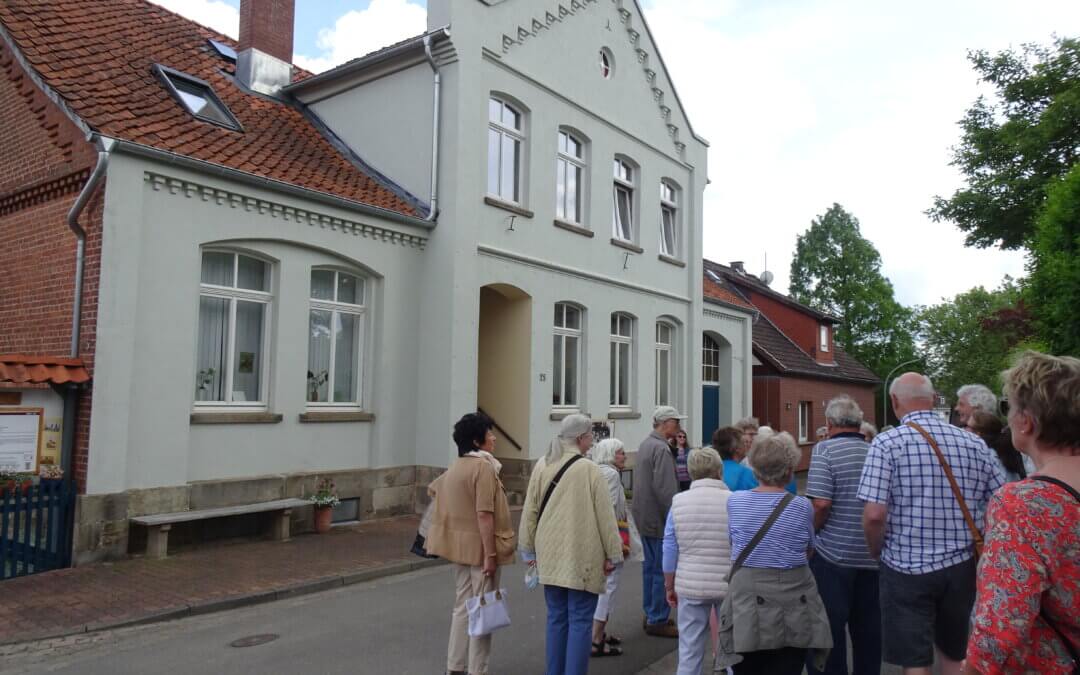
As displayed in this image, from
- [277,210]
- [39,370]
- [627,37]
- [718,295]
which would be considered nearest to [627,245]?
[627,37]

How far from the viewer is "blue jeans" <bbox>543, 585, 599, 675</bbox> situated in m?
4.64

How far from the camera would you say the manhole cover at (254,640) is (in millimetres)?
6219

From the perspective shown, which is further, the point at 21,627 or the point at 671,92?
the point at 671,92

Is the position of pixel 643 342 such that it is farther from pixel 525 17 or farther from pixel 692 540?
pixel 692 540

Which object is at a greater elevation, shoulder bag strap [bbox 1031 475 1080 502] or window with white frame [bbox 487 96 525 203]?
window with white frame [bbox 487 96 525 203]

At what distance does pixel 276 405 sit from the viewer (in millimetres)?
10797

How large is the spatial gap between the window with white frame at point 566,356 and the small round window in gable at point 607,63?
209 inches

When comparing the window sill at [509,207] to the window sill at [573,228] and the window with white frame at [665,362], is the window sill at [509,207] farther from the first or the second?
the window with white frame at [665,362]

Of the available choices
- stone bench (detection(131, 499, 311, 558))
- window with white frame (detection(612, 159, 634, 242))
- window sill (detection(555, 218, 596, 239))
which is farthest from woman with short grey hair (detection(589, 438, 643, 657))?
window with white frame (detection(612, 159, 634, 242))

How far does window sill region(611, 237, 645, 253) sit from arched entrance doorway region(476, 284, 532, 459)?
3234 millimetres

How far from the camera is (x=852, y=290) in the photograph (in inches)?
1777

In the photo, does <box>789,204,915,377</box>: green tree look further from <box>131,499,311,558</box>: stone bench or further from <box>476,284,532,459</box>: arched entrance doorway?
<box>131,499,311,558</box>: stone bench

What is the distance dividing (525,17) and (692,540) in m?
12.3

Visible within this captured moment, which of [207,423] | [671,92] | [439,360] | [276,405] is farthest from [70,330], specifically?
[671,92]
